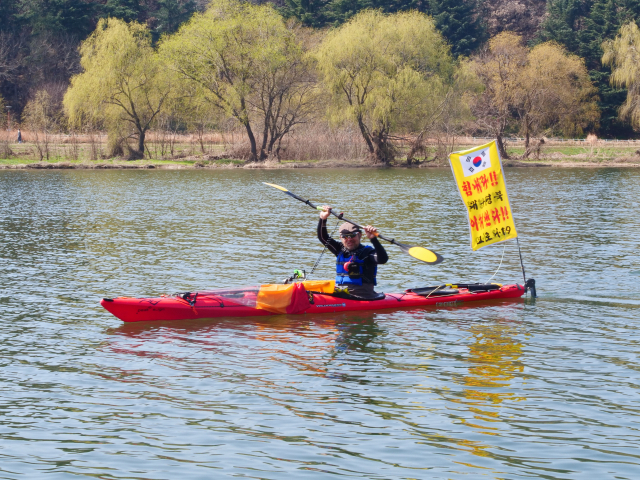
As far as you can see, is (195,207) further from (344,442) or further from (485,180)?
(344,442)

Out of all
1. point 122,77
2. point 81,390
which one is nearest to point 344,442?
point 81,390

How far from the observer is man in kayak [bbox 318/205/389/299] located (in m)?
12.4

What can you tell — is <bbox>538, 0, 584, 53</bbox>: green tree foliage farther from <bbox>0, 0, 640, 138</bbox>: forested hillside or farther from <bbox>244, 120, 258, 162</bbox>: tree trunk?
<bbox>244, 120, 258, 162</bbox>: tree trunk

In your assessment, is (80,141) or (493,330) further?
(80,141)

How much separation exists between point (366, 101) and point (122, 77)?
56.0 ft

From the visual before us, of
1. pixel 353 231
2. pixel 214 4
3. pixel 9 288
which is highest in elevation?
pixel 214 4

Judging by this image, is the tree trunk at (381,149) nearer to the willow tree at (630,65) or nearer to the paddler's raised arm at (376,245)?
the willow tree at (630,65)

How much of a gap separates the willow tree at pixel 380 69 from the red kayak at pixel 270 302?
3814cm

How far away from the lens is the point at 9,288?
47.5ft

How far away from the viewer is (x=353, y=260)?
41.3ft

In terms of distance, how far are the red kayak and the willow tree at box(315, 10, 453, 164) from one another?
1502 inches

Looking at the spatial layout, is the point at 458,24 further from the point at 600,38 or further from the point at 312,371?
the point at 312,371

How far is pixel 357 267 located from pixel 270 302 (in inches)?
60.6

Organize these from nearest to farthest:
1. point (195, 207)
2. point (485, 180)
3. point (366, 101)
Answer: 1. point (485, 180)
2. point (195, 207)
3. point (366, 101)
